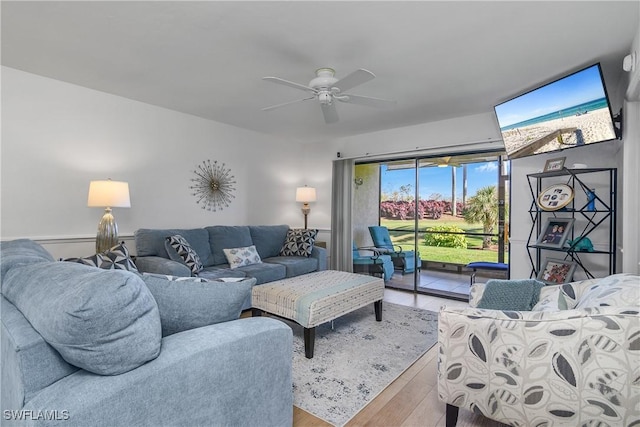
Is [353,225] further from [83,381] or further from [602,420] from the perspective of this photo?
[83,381]

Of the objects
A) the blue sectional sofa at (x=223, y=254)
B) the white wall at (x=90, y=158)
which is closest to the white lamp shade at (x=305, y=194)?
the blue sectional sofa at (x=223, y=254)

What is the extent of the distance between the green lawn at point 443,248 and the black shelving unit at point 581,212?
49.3 inches

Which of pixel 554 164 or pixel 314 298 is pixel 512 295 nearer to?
pixel 314 298

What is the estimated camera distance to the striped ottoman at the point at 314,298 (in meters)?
2.52

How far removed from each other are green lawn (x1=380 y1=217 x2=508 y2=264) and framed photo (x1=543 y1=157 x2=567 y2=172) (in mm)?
1697

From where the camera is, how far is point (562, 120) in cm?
280

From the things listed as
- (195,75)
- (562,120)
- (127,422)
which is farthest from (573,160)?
(127,422)

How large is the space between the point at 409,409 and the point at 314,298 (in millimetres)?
1014

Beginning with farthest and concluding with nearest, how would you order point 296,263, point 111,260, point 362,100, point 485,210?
point 485,210
point 296,263
point 362,100
point 111,260

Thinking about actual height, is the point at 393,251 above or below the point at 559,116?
below

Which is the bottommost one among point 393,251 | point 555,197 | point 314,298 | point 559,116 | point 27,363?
point 314,298

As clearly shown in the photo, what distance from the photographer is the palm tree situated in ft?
15.3

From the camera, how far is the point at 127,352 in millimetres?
973

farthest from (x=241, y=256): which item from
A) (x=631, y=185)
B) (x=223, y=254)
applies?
(x=631, y=185)
